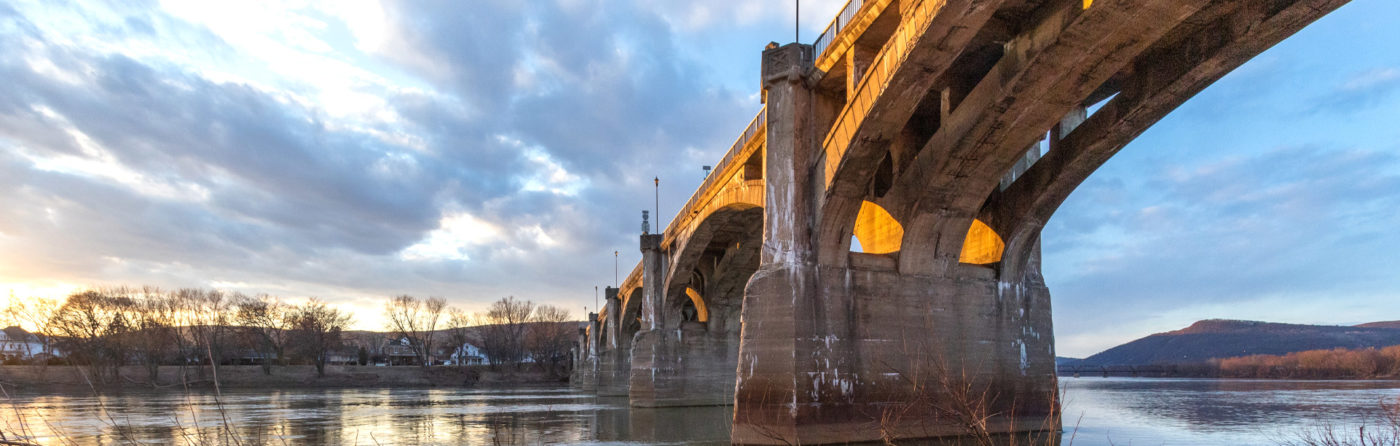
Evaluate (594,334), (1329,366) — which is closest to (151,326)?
(594,334)

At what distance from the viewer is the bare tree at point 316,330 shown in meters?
93.6

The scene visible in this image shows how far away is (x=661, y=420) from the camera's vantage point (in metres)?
30.2

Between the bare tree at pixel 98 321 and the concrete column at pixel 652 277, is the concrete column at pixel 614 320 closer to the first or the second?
the concrete column at pixel 652 277

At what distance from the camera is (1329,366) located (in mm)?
89375

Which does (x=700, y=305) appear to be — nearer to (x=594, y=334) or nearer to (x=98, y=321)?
(x=594, y=334)

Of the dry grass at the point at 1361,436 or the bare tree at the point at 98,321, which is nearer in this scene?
the dry grass at the point at 1361,436

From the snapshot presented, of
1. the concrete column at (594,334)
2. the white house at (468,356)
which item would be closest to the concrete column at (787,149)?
the concrete column at (594,334)

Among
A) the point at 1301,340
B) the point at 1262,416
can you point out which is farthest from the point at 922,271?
the point at 1301,340

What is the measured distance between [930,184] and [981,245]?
3.59 metres

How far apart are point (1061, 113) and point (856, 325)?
589 centimetres

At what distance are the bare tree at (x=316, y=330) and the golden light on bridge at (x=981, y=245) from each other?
85.2 metres

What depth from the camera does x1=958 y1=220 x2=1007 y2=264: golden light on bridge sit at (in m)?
20.5

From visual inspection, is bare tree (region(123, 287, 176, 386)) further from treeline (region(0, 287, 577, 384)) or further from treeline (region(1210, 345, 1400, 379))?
treeline (region(1210, 345, 1400, 379))

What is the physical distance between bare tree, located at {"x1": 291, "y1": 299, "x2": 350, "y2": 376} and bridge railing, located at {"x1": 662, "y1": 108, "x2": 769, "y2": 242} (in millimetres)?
66526
